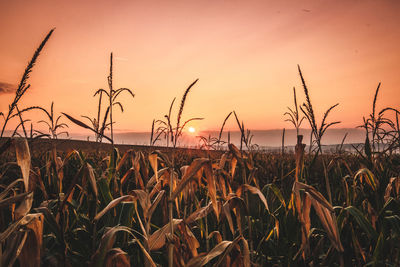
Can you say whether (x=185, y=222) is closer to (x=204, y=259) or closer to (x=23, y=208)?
(x=204, y=259)

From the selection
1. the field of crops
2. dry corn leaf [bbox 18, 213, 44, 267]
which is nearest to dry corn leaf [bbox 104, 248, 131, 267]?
the field of crops

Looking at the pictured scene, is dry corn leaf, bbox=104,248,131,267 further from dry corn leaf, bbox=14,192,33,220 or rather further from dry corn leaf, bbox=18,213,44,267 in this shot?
dry corn leaf, bbox=14,192,33,220

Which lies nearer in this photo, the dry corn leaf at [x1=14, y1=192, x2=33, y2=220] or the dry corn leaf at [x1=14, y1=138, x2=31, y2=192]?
the dry corn leaf at [x1=14, y1=138, x2=31, y2=192]

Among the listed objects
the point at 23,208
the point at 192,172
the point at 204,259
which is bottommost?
the point at 204,259

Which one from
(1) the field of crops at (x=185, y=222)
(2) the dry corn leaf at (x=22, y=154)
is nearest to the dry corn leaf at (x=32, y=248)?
(1) the field of crops at (x=185, y=222)

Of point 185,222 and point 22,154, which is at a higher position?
point 22,154

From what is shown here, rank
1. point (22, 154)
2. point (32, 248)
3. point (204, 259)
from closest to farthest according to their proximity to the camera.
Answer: point (22, 154)
point (32, 248)
point (204, 259)

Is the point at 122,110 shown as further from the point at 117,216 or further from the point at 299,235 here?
the point at 299,235

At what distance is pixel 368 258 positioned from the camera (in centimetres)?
195

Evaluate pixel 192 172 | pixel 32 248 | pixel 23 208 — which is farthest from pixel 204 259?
pixel 23 208

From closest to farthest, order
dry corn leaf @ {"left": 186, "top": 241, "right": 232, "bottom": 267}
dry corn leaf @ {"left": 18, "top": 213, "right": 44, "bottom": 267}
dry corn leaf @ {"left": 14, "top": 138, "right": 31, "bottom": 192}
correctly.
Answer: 1. dry corn leaf @ {"left": 14, "top": 138, "right": 31, "bottom": 192}
2. dry corn leaf @ {"left": 18, "top": 213, "right": 44, "bottom": 267}
3. dry corn leaf @ {"left": 186, "top": 241, "right": 232, "bottom": 267}

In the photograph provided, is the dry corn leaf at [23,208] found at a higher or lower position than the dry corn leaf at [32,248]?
higher

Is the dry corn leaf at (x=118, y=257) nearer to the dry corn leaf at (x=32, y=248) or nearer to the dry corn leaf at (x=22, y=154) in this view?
the dry corn leaf at (x=32, y=248)

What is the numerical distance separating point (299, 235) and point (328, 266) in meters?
0.35
